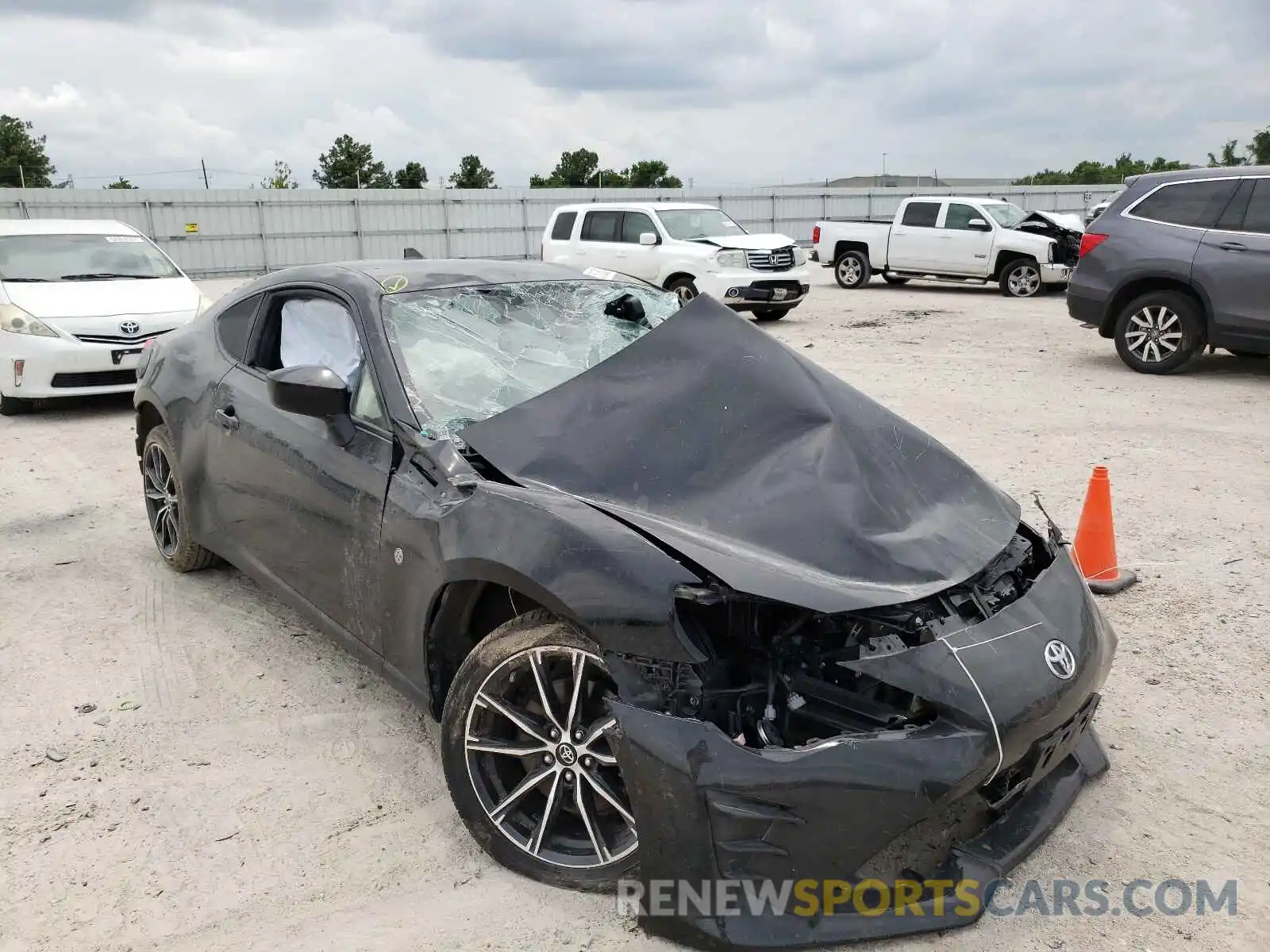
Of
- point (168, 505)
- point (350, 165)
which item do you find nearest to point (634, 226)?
point (168, 505)

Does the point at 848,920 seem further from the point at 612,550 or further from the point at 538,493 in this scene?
the point at 538,493

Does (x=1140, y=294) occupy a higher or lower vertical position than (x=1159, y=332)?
higher

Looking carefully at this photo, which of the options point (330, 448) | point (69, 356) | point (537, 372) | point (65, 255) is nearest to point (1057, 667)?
point (537, 372)

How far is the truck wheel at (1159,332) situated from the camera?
32.8ft

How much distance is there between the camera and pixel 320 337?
402 cm

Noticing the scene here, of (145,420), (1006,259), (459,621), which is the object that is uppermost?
(1006,259)

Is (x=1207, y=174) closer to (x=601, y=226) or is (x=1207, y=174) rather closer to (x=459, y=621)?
(x=601, y=226)

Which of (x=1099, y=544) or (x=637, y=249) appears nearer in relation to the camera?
(x=1099, y=544)

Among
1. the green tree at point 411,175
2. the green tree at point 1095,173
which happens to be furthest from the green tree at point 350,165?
the green tree at point 1095,173

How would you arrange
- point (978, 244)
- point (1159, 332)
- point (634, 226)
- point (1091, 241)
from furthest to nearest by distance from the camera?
point (978, 244) < point (634, 226) < point (1091, 241) < point (1159, 332)

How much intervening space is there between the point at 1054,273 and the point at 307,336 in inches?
655

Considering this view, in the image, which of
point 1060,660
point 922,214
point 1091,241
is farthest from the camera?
point 922,214

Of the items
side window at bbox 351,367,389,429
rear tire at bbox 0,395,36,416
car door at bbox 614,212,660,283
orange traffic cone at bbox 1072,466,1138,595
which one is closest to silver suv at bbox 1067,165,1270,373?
orange traffic cone at bbox 1072,466,1138,595

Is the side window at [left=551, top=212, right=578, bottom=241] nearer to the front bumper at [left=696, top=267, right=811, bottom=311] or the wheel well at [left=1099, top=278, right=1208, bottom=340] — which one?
the front bumper at [left=696, top=267, right=811, bottom=311]
